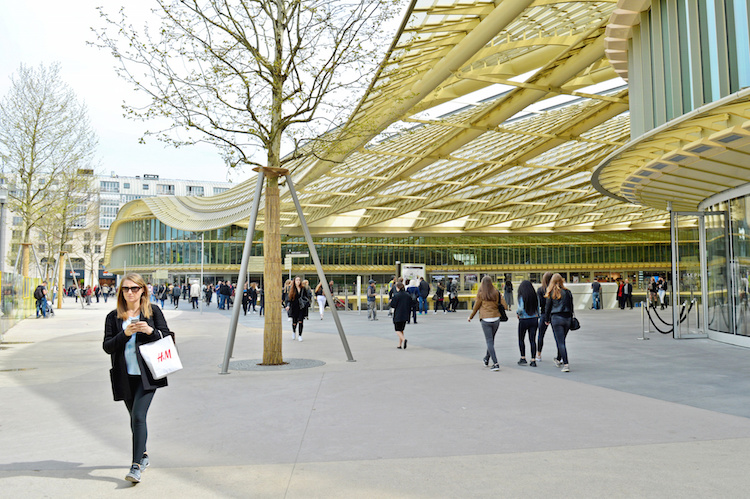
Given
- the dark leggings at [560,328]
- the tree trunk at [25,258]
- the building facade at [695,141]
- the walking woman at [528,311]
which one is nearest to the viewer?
the building facade at [695,141]

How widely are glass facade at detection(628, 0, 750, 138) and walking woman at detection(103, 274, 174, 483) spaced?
29.7 ft

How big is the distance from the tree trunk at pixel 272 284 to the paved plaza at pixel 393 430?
21.5 inches

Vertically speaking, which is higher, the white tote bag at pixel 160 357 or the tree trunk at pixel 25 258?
the tree trunk at pixel 25 258

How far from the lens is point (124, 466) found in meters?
5.16

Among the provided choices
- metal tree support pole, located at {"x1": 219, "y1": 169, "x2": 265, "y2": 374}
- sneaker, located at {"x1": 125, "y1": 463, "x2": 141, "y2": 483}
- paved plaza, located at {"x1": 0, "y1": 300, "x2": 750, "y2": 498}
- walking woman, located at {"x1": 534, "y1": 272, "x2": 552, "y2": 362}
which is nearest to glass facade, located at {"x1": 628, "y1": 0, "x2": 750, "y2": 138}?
walking woman, located at {"x1": 534, "y1": 272, "x2": 552, "y2": 362}

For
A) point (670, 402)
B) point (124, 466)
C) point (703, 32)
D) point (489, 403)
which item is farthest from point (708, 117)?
point (124, 466)

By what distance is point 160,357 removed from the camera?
482 centimetres

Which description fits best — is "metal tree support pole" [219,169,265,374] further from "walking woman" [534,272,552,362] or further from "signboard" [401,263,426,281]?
A: "signboard" [401,263,426,281]

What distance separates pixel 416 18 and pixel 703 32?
5546 millimetres

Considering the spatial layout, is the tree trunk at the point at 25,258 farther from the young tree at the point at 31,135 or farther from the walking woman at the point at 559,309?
the walking woman at the point at 559,309

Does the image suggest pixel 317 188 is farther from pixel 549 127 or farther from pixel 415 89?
pixel 415 89

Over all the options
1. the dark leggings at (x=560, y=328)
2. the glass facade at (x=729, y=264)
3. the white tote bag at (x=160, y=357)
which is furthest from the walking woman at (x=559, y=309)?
the white tote bag at (x=160, y=357)

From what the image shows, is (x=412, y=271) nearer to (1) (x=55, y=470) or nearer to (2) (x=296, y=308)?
(2) (x=296, y=308)

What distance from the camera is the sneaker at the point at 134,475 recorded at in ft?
15.2
